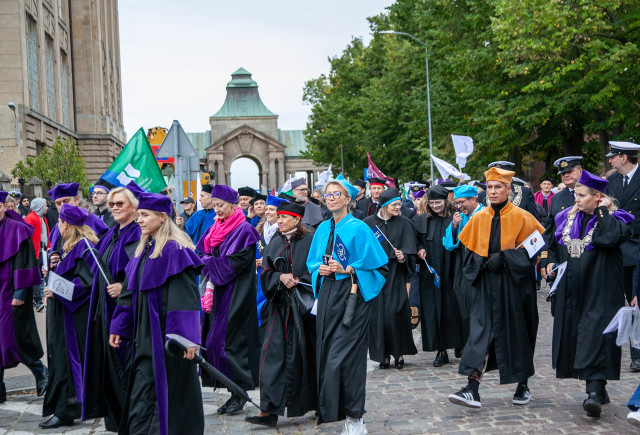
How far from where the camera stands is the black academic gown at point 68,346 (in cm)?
725

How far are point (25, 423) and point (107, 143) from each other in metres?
47.7

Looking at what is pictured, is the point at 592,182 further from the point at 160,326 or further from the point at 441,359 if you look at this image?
the point at 160,326

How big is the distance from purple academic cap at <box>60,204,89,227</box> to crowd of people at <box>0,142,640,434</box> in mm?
19

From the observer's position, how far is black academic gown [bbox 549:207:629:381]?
6793mm

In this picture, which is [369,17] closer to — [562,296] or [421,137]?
[421,137]

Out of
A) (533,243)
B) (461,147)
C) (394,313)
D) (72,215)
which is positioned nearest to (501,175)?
(533,243)

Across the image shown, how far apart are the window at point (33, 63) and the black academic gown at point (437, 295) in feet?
102

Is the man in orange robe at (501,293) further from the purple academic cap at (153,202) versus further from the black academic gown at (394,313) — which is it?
the purple academic cap at (153,202)

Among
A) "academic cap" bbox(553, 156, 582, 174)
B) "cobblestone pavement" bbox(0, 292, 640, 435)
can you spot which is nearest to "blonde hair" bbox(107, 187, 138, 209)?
"cobblestone pavement" bbox(0, 292, 640, 435)

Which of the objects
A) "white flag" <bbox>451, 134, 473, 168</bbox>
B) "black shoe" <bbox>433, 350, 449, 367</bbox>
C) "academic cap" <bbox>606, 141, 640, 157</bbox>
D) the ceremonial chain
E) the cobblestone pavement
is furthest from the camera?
"white flag" <bbox>451, 134, 473, 168</bbox>

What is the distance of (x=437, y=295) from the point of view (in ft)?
33.2

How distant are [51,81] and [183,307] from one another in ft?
139

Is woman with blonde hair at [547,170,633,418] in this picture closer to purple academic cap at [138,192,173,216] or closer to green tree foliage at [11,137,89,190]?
purple academic cap at [138,192,173,216]

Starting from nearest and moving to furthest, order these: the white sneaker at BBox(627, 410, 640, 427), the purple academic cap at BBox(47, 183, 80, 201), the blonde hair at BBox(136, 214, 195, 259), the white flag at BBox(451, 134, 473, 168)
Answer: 1. the blonde hair at BBox(136, 214, 195, 259)
2. the white sneaker at BBox(627, 410, 640, 427)
3. the purple academic cap at BBox(47, 183, 80, 201)
4. the white flag at BBox(451, 134, 473, 168)
